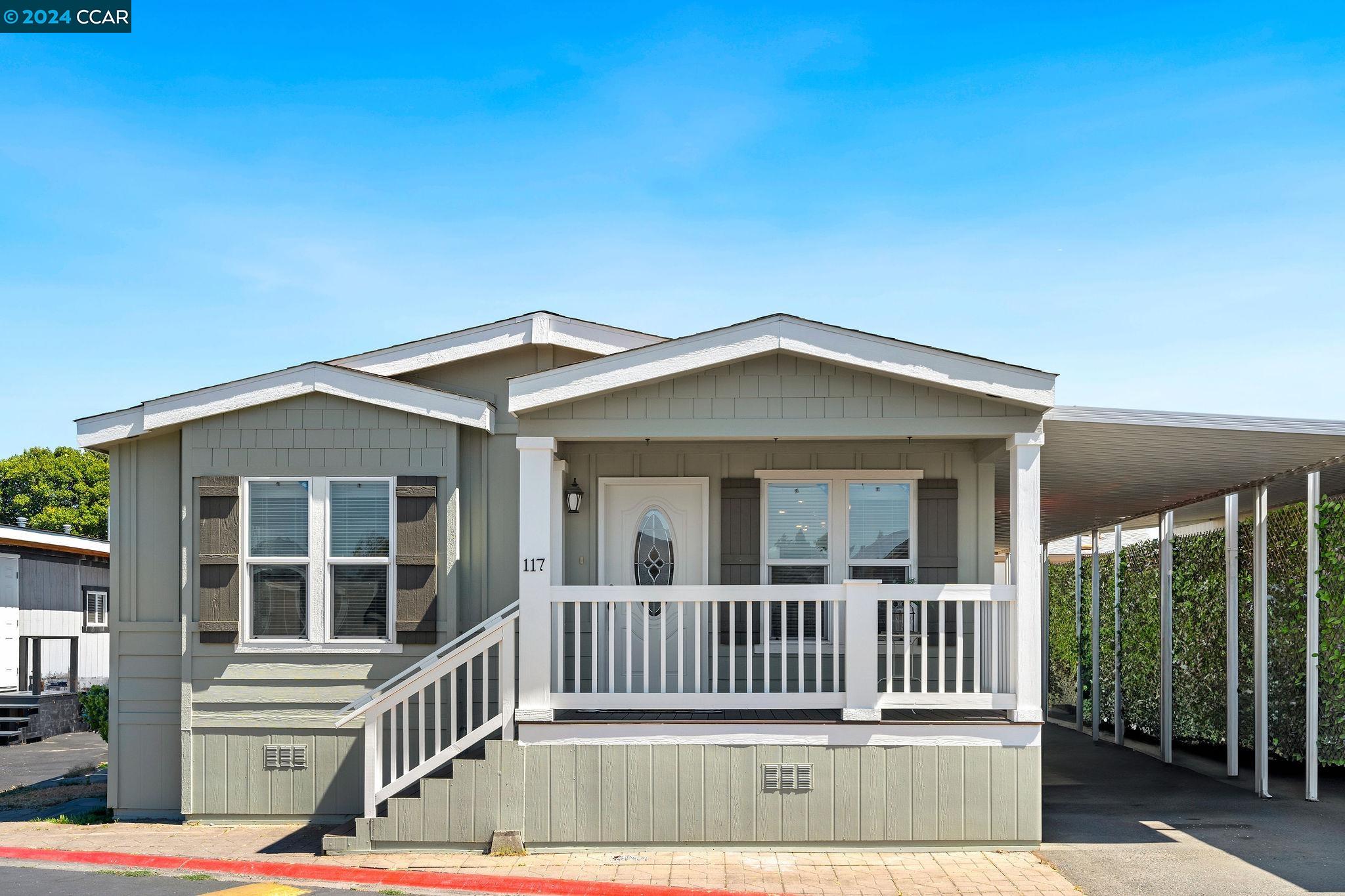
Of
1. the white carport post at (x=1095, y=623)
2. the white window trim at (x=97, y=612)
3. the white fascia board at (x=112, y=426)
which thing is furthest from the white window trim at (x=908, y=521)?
the white window trim at (x=97, y=612)

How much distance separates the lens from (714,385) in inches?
277

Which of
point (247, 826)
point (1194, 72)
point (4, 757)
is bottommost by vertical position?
point (4, 757)

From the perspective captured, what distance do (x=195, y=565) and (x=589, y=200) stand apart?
7.27 m

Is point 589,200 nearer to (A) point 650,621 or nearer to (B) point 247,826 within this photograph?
(A) point 650,621

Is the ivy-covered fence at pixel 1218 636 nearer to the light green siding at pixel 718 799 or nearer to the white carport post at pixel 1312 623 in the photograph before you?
the white carport post at pixel 1312 623

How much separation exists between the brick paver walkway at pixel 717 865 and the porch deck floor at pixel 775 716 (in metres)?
0.85

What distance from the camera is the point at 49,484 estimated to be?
39938 mm

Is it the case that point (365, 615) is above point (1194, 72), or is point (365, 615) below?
below

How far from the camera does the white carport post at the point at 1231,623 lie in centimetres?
940

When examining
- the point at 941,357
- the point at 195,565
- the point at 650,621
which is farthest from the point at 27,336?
the point at 941,357

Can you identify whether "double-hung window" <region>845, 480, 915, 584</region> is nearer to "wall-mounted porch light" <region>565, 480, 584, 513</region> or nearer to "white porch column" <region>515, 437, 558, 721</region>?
"wall-mounted porch light" <region>565, 480, 584, 513</region>

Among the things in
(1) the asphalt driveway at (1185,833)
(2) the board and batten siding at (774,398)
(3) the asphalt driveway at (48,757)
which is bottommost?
(3) the asphalt driveway at (48,757)

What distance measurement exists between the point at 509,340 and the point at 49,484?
38956 millimetres

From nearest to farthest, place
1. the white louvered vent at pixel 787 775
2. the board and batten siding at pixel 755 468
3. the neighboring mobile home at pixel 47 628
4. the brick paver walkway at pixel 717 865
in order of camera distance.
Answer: the brick paver walkway at pixel 717 865, the white louvered vent at pixel 787 775, the board and batten siding at pixel 755 468, the neighboring mobile home at pixel 47 628
